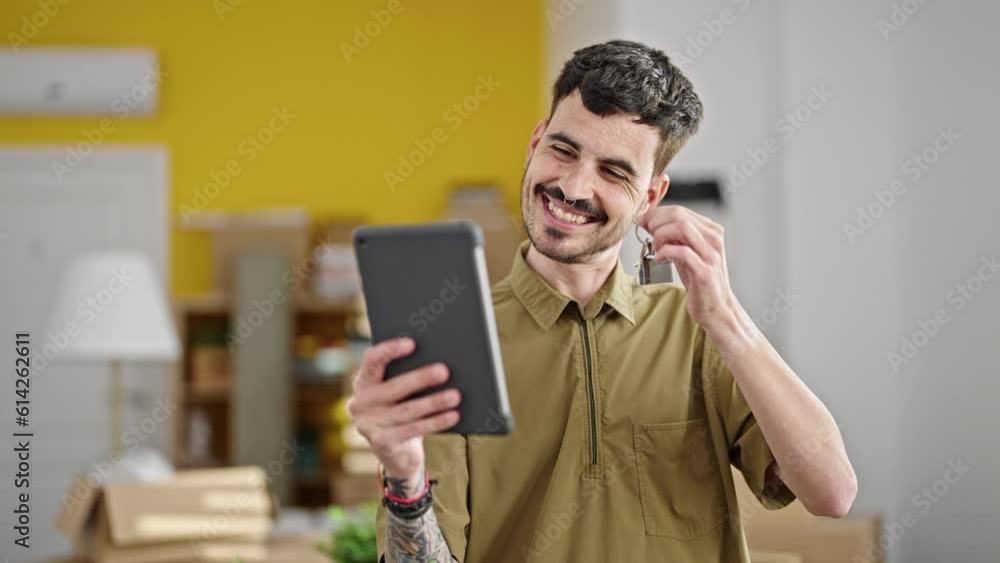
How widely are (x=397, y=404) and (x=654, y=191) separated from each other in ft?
1.79

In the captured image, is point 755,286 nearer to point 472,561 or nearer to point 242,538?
point 242,538

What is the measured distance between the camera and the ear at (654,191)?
4.96 ft

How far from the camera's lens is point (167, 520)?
287 cm

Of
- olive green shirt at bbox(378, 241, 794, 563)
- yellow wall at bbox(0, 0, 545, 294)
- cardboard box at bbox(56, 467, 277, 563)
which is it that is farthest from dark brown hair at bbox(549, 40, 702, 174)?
yellow wall at bbox(0, 0, 545, 294)

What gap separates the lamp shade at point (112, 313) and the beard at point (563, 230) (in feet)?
8.40

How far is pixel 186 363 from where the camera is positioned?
622 centimetres
